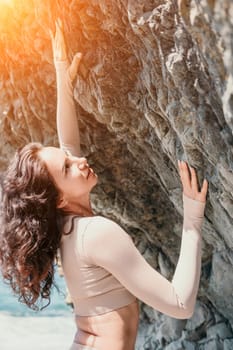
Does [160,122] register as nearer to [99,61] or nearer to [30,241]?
[99,61]

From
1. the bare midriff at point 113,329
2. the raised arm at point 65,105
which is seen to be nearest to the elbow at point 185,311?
the bare midriff at point 113,329

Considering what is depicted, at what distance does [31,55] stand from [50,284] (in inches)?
85.7

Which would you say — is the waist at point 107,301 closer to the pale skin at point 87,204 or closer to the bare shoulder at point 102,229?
the pale skin at point 87,204

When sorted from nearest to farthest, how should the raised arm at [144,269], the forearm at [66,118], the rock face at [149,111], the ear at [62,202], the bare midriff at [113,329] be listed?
the raised arm at [144,269]
the bare midriff at [113,329]
the ear at [62,202]
the rock face at [149,111]
the forearm at [66,118]

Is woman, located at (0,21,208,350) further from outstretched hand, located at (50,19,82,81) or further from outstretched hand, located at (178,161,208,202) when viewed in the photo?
outstretched hand, located at (50,19,82,81)

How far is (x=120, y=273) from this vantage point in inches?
86.7

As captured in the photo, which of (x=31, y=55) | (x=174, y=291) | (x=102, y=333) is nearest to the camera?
(x=174, y=291)

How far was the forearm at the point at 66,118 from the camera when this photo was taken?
302 cm

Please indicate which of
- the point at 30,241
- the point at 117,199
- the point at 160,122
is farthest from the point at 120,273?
the point at 117,199

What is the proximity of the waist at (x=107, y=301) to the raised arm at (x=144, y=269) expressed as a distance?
0.15m

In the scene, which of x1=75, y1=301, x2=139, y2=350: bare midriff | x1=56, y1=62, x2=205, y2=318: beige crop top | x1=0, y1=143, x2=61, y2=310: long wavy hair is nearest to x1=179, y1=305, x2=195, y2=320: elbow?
x1=56, y1=62, x2=205, y2=318: beige crop top

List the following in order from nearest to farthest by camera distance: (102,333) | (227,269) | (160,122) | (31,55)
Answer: (102,333), (160,122), (31,55), (227,269)

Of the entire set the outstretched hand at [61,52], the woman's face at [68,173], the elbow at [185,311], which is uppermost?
the outstretched hand at [61,52]

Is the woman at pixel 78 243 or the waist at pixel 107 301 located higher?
the woman at pixel 78 243
